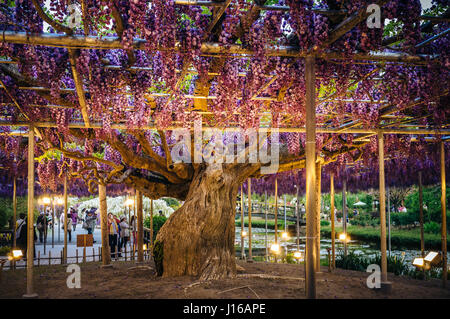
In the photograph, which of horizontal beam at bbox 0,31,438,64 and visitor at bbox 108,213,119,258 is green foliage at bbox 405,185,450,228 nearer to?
visitor at bbox 108,213,119,258

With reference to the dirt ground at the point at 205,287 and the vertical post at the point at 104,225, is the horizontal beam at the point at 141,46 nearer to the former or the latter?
the dirt ground at the point at 205,287

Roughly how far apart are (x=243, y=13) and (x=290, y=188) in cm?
1449

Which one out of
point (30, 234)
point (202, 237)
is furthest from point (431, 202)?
point (30, 234)

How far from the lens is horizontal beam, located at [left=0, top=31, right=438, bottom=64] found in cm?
347

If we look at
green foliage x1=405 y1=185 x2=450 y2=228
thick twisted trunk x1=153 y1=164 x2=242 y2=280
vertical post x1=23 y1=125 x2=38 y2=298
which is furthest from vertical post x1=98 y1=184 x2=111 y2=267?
green foliage x1=405 y1=185 x2=450 y2=228

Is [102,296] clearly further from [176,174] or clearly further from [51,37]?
[51,37]

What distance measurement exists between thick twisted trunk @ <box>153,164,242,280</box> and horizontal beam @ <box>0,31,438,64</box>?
131 inches

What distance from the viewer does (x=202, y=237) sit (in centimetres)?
650

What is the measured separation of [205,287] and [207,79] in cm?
298

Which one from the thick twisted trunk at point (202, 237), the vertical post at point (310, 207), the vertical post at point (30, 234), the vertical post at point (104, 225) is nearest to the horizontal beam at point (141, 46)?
the vertical post at point (310, 207)

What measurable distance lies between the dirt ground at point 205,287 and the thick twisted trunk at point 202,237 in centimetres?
26

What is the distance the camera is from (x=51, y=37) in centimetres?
347

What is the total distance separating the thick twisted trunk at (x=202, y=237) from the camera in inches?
254

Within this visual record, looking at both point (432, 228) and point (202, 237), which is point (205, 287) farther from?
point (432, 228)
